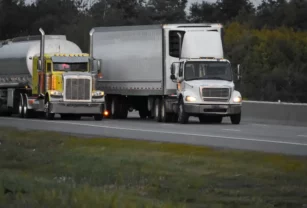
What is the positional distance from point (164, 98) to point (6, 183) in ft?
83.1

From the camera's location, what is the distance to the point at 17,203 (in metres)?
12.9

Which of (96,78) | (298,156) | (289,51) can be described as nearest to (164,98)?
(96,78)

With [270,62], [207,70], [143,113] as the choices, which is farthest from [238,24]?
[207,70]

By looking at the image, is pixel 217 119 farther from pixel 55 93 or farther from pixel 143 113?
pixel 55 93

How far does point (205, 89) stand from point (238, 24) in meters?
72.6

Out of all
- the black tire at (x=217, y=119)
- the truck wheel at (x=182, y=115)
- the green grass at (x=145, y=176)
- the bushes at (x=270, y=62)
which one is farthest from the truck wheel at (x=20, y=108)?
the bushes at (x=270, y=62)

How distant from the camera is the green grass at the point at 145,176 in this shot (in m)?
13.7

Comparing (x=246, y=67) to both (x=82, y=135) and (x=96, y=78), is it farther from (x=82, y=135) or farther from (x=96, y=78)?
(x=82, y=135)

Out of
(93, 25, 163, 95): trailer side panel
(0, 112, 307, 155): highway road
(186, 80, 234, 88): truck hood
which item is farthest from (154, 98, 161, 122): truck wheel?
(0, 112, 307, 155): highway road

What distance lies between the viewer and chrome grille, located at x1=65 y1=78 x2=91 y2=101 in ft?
137

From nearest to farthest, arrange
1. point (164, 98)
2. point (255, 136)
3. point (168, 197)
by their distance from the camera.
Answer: point (168, 197)
point (255, 136)
point (164, 98)

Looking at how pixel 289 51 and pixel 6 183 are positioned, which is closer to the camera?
pixel 6 183

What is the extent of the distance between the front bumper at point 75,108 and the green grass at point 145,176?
1556 centimetres

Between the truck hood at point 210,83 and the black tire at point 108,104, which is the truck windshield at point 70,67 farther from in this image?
the truck hood at point 210,83
